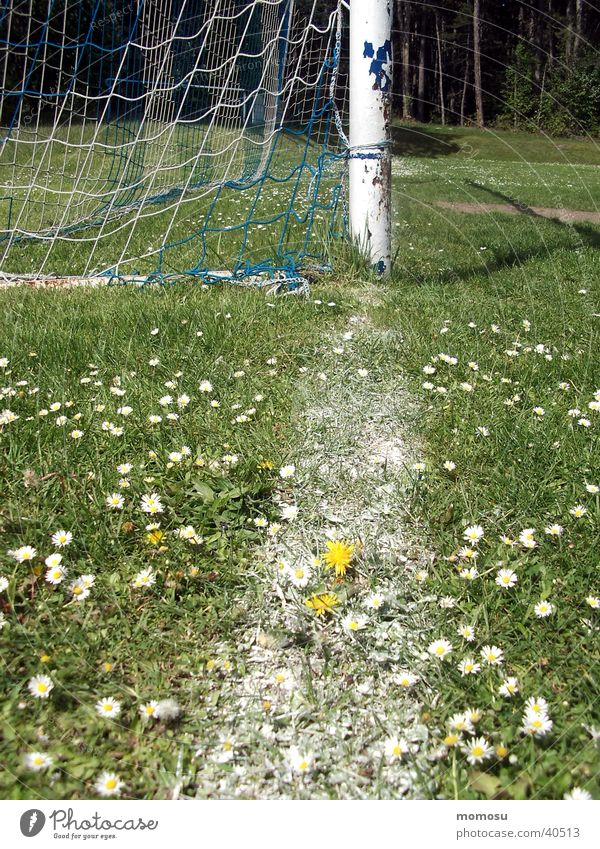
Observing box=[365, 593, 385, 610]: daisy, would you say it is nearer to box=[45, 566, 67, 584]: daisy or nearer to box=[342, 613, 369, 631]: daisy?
box=[342, 613, 369, 631]: daisy

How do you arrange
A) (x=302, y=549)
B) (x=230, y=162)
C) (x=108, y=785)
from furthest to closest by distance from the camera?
(x=230, y=162) → (x=302, y=549) → (x=108, y=785)

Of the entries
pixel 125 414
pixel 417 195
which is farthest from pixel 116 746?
pixel 417 195

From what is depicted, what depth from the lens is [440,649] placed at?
1586mm

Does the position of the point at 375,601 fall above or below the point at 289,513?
below

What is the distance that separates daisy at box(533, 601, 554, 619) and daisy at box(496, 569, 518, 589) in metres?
0.09

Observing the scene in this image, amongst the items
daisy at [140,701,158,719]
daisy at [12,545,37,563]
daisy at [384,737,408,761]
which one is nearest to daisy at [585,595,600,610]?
daisy at [384,737,408,761]

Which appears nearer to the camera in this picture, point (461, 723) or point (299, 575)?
point (461, 723)

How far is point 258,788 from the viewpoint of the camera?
1.36 meters

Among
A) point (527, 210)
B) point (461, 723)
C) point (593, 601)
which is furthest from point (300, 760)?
point (527, 210)

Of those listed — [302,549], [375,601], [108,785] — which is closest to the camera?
[108,785]

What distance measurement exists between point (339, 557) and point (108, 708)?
27.2 inches

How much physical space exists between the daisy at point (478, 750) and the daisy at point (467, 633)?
258mm

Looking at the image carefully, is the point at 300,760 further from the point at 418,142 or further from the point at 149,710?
the point at 418,142

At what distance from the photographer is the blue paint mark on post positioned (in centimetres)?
401
